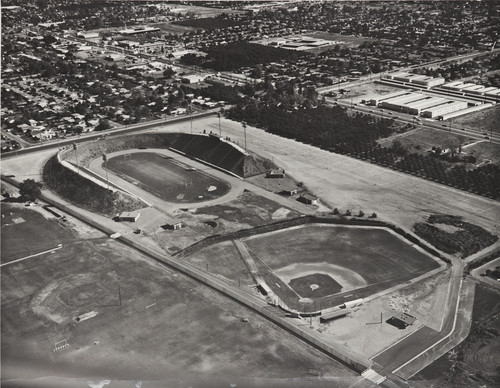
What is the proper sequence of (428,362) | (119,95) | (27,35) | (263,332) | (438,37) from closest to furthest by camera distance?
(428,362) < (263,332) < (119,95) < (438,37) < (27,35)

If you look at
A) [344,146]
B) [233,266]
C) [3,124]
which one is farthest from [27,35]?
[233,266]

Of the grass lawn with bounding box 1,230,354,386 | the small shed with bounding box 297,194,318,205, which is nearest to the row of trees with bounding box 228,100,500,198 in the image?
the small shed with bounding box 297,194,318,205

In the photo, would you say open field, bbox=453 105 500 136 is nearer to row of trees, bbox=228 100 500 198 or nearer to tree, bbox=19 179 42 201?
row of trees, bbox=228 100 500 198

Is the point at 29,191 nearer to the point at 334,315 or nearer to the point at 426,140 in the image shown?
the point at 334,315

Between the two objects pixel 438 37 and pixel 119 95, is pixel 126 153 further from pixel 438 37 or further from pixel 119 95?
pixel 438 37

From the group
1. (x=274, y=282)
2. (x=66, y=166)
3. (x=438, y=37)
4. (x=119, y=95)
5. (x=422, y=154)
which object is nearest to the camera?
(x=274, y=282)

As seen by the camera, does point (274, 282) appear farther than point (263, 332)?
Yes
